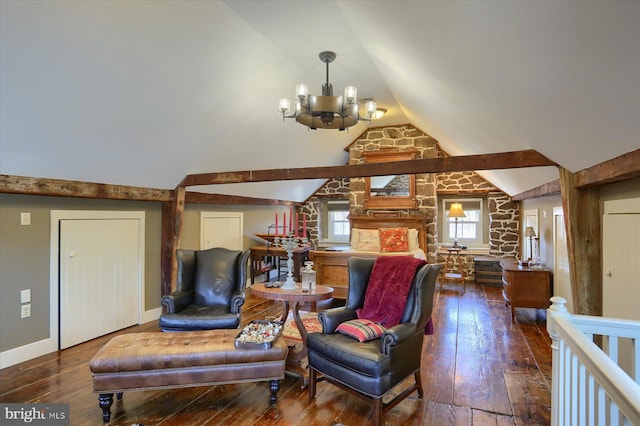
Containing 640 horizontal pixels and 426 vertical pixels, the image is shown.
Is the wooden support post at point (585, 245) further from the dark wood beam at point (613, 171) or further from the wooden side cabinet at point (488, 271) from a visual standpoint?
the wooden side cabinet at point (488, 271)

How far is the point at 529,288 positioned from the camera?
4.72 meters

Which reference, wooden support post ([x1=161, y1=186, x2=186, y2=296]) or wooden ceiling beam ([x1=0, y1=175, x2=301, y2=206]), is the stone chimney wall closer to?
wooden ceiling beam ([x1=0, y1=175, x2=301, y2=206])

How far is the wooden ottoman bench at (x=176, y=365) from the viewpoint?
8.14 feet

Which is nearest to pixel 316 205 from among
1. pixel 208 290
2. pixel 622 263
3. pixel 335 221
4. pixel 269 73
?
pixel 335 221

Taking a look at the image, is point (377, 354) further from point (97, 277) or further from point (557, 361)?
point (97, 277)

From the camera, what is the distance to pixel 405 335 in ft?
8.28

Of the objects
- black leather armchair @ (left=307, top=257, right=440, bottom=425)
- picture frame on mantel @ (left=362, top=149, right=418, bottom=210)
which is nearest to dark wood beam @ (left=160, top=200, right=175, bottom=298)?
black leather armchair @ (left=307, top=257, right=440, bottom=425)

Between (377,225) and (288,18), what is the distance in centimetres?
496

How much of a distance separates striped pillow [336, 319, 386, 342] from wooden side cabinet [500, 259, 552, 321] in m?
2.94

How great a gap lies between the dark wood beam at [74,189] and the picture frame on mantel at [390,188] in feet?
13.8

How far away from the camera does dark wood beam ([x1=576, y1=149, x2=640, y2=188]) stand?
2.03 meters

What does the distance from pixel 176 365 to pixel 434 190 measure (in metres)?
6.01

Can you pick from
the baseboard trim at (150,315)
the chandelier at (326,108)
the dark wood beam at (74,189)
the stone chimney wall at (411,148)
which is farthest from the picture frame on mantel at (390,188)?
the baseboard trim at (150,315)

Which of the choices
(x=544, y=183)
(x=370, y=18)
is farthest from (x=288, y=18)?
(x=544, y=183)
